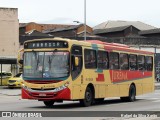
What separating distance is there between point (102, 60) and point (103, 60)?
122 mm

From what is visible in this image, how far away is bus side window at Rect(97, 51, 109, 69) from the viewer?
22.7 metres

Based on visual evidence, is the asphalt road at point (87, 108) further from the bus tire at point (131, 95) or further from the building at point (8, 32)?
the building at point (8, 32)

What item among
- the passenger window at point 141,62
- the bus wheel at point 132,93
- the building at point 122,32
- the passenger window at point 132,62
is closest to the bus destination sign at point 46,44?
the passenger window at point 132,62

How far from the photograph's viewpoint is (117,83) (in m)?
24.7

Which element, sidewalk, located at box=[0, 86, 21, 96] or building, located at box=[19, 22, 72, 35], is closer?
sidewalk, located at box=[0, 86, 21, 96]

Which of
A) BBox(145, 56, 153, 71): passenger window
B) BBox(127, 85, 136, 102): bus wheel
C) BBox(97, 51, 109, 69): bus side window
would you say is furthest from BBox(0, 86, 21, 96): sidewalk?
BBox(97, 51, 109, 69): bus side window

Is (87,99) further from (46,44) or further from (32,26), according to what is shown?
(32,26)

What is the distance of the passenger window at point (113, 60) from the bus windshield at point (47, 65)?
4.28m

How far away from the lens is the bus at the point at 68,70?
20.0m

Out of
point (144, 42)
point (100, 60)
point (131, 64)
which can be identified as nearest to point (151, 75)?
point (131, 64)

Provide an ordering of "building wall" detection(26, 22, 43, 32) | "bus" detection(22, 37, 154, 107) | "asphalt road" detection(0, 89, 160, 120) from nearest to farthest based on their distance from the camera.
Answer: "asphalt road" detection(0, 89, 160, 120) → "bus" detection(22, 37, 154, 107) → "building wall" detection(26, 22, 43, 32)

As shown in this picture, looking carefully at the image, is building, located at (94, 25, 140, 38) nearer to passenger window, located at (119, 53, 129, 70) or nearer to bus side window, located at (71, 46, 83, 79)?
passenger window, located at (119, 53, 129, 70)

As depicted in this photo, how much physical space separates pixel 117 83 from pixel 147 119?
9.75 m

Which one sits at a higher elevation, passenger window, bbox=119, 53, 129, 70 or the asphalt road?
passenger window, bbox=119, 53, 129, 70
